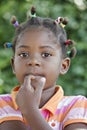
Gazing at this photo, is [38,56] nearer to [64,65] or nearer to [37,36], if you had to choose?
[37,36]

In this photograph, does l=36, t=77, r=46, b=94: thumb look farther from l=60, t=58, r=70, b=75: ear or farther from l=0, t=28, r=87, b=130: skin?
l=60, t=58, r=70, b=75: ear

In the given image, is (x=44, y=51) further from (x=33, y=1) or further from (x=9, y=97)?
(x=33, y=1)

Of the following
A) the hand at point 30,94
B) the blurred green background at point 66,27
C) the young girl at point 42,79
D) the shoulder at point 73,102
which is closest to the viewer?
the hand at point 30,94

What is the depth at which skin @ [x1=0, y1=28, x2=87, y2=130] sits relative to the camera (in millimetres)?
2287

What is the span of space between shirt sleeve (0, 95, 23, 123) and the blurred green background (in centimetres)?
138

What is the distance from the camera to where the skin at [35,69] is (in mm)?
2287

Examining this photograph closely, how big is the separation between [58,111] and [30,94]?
0.73 feet

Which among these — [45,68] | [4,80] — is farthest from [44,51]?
[4,80]

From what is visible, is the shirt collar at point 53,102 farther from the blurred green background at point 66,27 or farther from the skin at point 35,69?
the blurred green background at point 66,27

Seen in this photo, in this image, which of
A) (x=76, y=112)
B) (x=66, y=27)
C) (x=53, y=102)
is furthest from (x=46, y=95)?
(x=66, y=27)

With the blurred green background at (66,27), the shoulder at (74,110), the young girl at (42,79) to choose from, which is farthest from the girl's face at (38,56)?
the blurred green background at (66,27)

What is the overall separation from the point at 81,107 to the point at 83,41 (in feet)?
5.62

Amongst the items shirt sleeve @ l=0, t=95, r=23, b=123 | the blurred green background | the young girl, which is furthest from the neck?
the blurred green background

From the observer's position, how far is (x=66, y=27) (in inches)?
165
